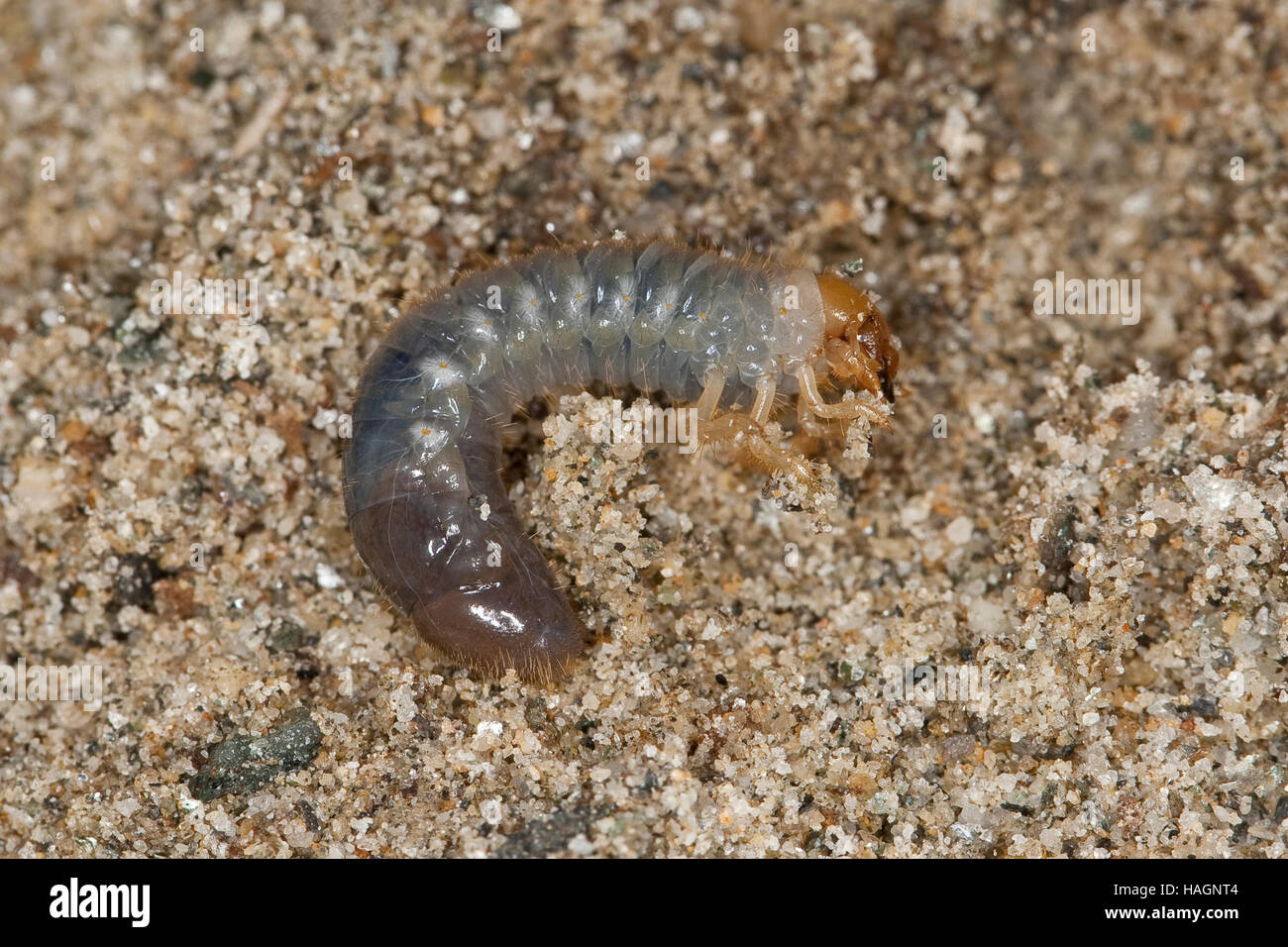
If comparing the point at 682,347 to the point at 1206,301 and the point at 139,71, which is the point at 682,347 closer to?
the point at 1206,301

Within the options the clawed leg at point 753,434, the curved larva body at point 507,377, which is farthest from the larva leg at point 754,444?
the curved larva body at point 507,377

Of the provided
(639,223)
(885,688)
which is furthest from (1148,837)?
(639,223)

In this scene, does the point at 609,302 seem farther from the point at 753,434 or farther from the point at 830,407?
the point at 830,407

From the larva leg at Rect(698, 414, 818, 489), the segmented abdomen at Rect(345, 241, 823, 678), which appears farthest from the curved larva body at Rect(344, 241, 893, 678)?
the larva leg at Rect(698, 414, 818, 489)

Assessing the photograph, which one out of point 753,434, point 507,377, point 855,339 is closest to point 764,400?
point 753,434

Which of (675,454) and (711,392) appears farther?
(675,454)

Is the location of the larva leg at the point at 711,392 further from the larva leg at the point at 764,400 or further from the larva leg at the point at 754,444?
the larva leg at the point at 764,400
